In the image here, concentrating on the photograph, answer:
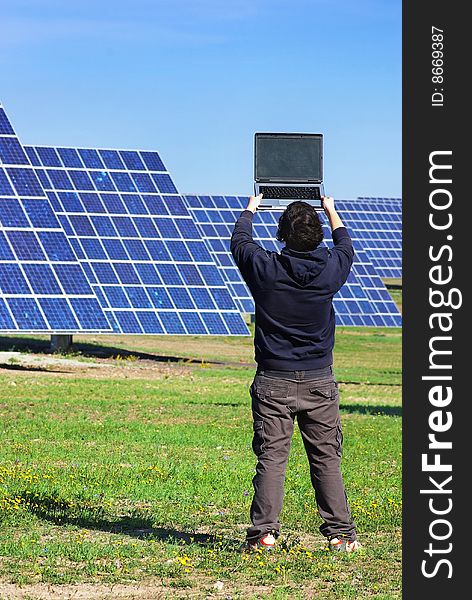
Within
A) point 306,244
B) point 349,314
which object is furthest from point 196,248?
point 306,244

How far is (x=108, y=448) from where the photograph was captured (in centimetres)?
1372

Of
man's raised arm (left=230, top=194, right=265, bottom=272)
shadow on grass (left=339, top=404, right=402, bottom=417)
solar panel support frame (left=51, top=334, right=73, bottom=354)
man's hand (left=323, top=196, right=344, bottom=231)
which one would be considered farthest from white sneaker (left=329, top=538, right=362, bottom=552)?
solar panel support frame (left=51, top=334, right=73, bottom=354)

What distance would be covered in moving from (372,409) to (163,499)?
10.4 metres

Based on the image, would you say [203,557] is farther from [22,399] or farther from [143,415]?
[22,399]

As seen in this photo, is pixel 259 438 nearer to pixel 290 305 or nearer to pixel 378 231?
pixel 290 305

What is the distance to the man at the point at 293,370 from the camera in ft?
26.7

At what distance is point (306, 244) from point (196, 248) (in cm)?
2397

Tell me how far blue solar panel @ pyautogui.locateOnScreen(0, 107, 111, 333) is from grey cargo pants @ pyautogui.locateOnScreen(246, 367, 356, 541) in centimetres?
1770

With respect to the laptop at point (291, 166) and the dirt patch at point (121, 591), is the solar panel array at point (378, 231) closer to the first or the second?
the laptop at point (291, 166)

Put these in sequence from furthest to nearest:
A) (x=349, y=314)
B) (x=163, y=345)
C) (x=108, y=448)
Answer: (x=349, y=314) → (x=163, y=345) → (x=108, y=448)

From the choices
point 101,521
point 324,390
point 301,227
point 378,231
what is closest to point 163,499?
point 101,521

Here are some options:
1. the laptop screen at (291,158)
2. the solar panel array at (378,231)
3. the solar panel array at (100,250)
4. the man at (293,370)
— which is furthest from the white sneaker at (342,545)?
the solar panel array at (378,231)

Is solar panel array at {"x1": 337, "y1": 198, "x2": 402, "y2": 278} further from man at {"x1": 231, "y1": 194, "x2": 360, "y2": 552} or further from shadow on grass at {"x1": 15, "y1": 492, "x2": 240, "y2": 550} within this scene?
man at {"x1": 231, "y1": 194, "x2": 360, "y2": 552}

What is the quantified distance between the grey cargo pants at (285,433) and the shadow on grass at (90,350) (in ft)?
70.7
